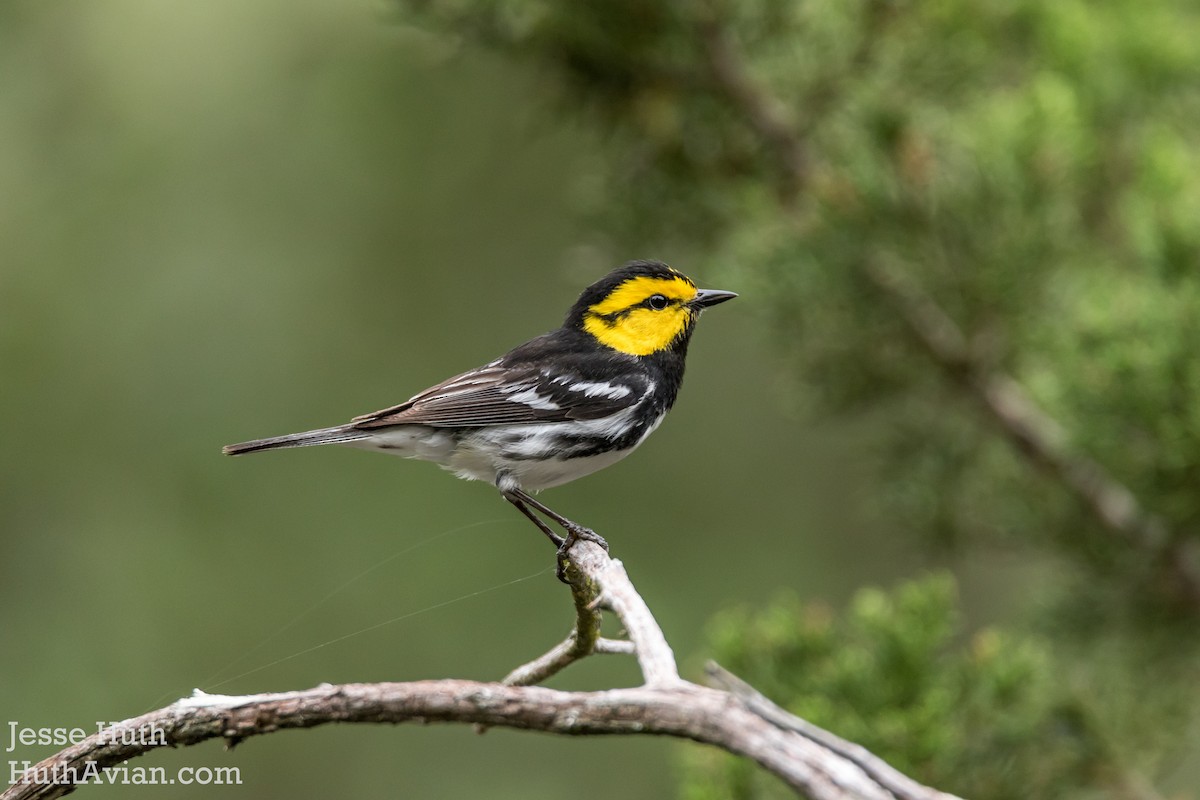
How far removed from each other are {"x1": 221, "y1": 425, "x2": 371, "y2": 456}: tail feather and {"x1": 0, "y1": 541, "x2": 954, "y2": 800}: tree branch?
1.20 meters

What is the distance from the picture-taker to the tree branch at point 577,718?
3.43ft

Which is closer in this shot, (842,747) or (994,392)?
(842,747)

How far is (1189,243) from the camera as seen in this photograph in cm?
250

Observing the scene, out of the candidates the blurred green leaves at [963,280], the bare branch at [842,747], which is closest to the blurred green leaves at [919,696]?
the blurred green leaves at [963,280]

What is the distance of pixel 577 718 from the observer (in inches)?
47.1

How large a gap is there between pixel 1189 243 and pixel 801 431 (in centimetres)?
311

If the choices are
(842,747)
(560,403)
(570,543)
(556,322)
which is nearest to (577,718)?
(842,747)

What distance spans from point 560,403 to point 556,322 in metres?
2.42

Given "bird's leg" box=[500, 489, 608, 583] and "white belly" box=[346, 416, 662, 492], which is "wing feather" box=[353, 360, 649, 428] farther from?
"bird's leg" box=[500, 489, 608, 583]

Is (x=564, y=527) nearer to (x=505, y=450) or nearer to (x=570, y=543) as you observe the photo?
(x=570, y=543)

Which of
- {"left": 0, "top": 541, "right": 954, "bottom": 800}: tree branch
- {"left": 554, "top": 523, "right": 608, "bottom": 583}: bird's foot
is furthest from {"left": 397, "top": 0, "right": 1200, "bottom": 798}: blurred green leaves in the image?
{"left": 0, "top": 541, "right": 954, "bottom": 800}: tree branch

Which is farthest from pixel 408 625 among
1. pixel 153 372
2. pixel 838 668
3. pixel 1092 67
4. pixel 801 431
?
pixel 1092 67

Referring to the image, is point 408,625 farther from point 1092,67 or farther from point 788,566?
point 1092,67

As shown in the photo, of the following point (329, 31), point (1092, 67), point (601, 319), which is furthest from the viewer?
point (329, 31)
